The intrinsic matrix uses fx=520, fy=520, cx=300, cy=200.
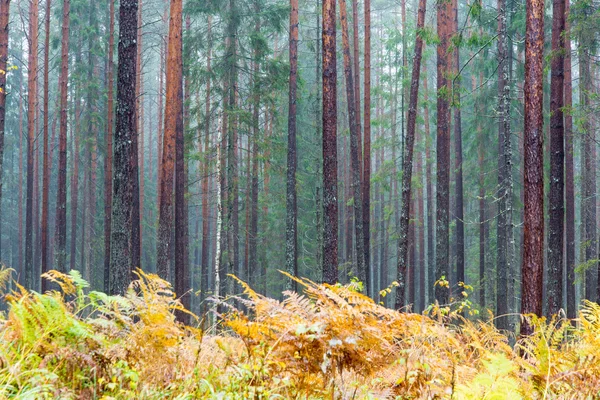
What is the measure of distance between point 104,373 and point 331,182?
8524mm

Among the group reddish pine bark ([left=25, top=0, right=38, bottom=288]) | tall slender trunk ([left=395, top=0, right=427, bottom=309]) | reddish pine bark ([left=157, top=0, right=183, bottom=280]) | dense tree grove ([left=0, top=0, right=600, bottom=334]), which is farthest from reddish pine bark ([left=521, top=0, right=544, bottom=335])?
reddish pine bark ([left=25, top=0, right=38, bottom=288])

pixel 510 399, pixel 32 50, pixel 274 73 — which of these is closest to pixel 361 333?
pixel 510 399

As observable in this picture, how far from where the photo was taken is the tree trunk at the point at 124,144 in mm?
8406

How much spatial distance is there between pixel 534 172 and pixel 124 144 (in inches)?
257

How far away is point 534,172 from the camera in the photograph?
8.16m

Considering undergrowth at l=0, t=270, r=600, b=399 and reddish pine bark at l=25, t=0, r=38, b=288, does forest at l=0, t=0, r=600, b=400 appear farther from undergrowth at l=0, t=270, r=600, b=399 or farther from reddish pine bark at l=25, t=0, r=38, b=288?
reddish pine bark at l=25, t=0, r=38, b=288

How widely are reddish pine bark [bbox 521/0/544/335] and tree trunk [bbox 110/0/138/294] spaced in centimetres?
636

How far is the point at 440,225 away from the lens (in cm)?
1622

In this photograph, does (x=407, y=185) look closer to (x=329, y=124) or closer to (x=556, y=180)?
(x=556, y=180)

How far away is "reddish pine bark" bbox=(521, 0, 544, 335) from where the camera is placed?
321 inches

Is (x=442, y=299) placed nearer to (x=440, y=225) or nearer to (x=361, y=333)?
(x=440, y=225)

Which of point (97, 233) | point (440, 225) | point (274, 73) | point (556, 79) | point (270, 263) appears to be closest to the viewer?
point (556, 79)

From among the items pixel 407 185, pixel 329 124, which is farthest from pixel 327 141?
pixel 407 185

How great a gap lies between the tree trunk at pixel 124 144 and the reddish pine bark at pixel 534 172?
250 inches
